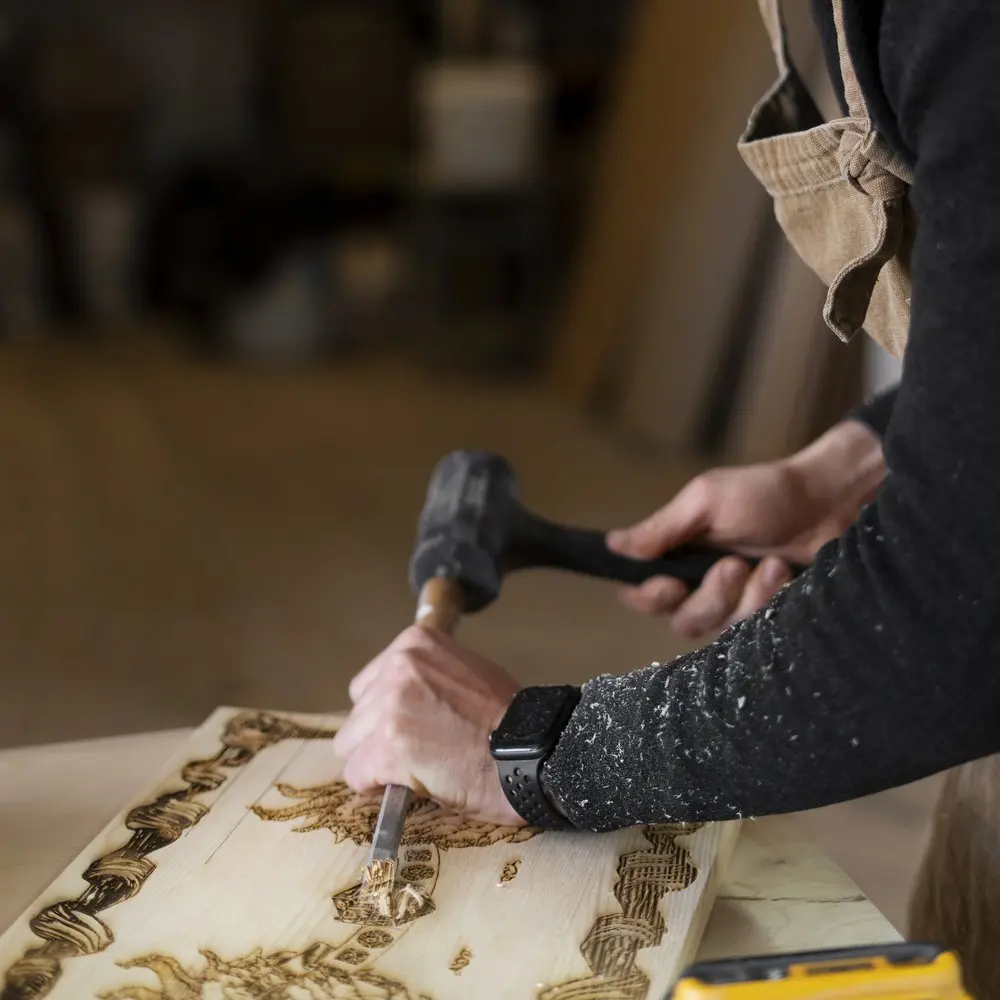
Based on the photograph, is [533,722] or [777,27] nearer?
[533,722]

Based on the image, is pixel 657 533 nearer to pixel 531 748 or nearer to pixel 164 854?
pixel 531 748

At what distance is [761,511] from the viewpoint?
1.16 m

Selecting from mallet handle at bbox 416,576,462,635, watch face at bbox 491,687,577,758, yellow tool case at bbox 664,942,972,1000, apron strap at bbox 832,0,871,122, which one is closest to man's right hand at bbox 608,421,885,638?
mallet handle at bbox 416,576,462,635

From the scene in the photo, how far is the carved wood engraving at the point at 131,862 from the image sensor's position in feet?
2.33

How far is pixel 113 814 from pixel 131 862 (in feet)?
0.37

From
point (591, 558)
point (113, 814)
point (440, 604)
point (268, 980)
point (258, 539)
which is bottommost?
point (268, 980)

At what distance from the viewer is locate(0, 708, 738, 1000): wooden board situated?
2.32ft

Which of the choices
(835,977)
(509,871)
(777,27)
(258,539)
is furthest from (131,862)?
(258,539)

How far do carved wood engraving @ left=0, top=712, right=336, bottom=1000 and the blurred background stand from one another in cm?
126

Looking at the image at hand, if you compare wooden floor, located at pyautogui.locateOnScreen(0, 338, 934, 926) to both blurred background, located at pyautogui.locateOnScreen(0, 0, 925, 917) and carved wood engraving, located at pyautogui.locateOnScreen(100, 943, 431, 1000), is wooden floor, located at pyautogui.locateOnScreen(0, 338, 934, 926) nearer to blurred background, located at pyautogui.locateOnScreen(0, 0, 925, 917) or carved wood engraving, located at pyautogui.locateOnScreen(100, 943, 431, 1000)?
blurred background, located at pyautogui.locateOnScreen(0, 0, 925, 917)

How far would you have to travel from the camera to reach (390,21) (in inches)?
201

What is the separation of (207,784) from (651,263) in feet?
9.82

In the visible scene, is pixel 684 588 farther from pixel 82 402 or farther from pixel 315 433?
pixel 82 402

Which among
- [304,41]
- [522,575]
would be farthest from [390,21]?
[522,575]
